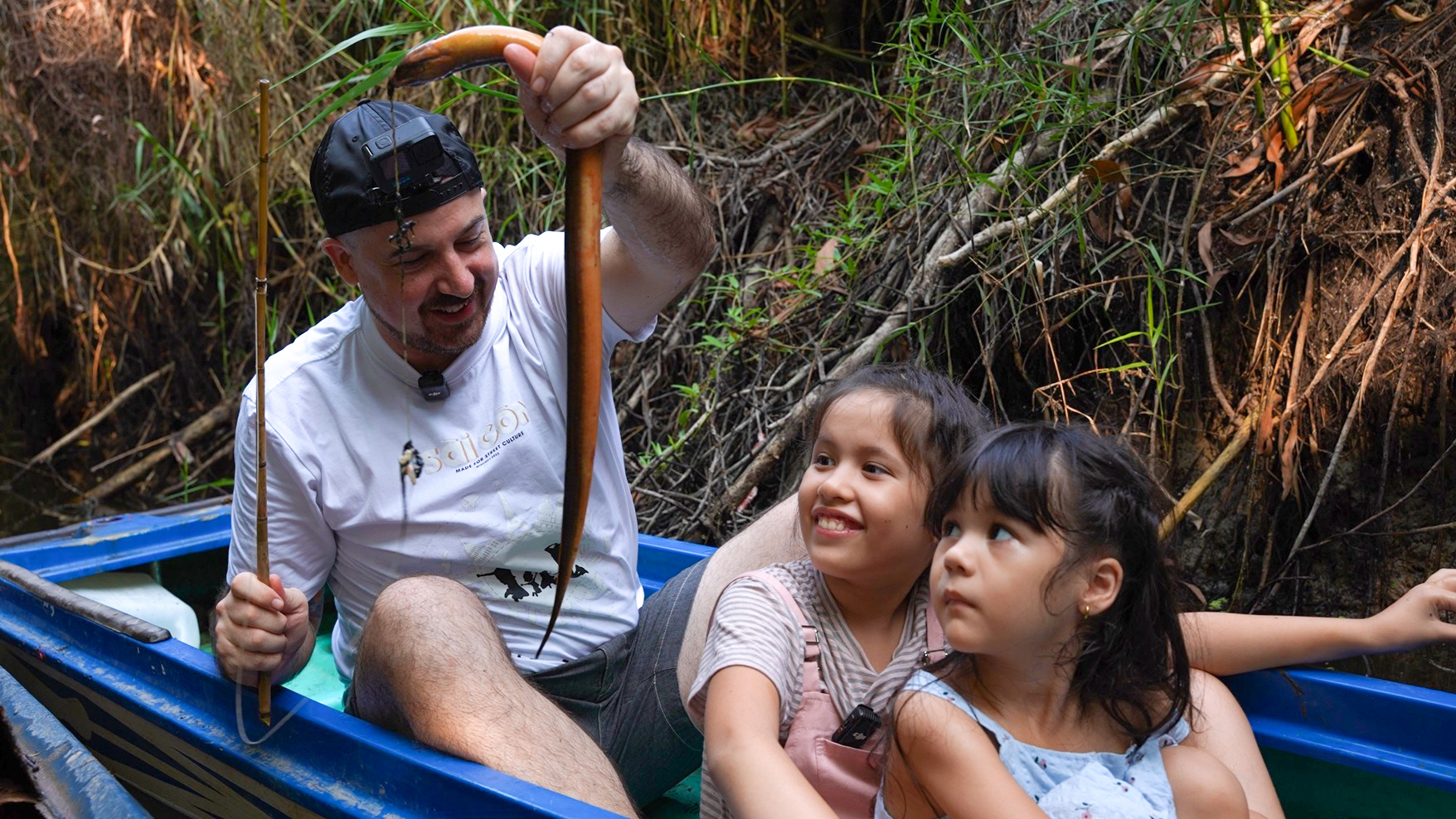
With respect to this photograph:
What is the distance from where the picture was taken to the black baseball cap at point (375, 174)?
177 centimetres

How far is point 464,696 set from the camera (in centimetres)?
156

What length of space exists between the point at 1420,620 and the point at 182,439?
434 cm

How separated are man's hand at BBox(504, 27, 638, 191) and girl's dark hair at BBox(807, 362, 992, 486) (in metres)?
0.48

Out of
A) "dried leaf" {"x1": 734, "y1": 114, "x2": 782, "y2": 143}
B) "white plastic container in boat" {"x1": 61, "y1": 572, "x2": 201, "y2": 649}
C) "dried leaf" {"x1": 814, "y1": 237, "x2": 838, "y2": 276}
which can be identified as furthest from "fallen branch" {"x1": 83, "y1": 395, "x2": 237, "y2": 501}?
"dried leaf" {"x1": 814, "y1": 237, "x2": 838, "y2": 276}

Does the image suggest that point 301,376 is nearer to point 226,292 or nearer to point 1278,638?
point 1278,638

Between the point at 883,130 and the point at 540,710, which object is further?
the point at 883,130

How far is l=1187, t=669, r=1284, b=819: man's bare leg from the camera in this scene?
5.08ft

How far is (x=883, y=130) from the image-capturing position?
3529 millimetres

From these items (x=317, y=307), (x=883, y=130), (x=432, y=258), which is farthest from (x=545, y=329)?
(x=317, y=307)

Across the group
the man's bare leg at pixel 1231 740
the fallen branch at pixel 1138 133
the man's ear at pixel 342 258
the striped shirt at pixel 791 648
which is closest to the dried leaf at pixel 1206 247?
the fallen branch at pixel 1138 133

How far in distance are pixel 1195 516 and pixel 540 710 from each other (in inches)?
59.3

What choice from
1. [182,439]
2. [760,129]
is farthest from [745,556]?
[182,439]

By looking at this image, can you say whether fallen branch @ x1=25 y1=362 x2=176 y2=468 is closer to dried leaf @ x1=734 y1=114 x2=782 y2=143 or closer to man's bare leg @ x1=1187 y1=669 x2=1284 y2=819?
dried leaf @ x1=734 y1=114 x2=782 y2=143

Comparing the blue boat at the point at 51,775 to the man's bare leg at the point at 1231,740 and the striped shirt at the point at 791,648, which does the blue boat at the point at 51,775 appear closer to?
the striped shirt at the point at 791,648
